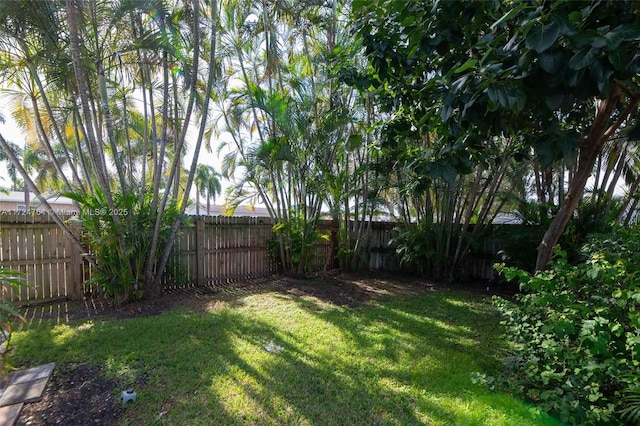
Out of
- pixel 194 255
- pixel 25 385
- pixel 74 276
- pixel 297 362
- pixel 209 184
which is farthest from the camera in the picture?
pixel 209 184

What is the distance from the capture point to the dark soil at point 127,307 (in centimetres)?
223

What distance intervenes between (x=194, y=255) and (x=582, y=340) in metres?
5.89

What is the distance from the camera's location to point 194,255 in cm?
616

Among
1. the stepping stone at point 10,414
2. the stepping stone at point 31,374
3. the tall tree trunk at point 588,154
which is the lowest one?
the stepping stone at point 10,414

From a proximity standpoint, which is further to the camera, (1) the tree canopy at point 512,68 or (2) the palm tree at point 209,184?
(2) the palm tree at point 209,184

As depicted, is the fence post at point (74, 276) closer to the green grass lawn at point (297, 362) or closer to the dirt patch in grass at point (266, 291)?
the dirt patch in grass at point (266, 291)

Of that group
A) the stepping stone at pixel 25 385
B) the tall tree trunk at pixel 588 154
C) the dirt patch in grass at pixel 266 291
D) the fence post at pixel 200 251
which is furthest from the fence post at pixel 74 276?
the tall tree trunk at pixel 588 154

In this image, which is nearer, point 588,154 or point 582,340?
point 582,340

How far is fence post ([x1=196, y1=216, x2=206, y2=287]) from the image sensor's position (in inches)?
243

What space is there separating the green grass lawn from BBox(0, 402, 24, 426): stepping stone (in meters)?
0.61

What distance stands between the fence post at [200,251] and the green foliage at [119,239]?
118 centimetres

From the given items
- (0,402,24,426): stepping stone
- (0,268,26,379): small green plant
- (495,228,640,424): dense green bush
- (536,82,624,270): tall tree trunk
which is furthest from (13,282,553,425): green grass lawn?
(536,82,624,270): tall tree trunk

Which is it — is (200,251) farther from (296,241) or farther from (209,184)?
(209,184)

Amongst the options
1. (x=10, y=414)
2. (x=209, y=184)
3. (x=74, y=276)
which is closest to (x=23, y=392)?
(x=10, y=414)
